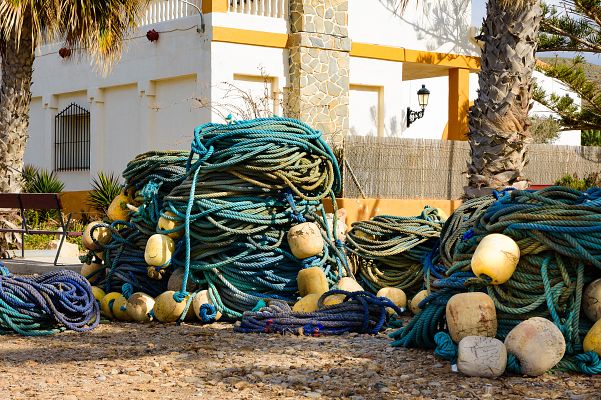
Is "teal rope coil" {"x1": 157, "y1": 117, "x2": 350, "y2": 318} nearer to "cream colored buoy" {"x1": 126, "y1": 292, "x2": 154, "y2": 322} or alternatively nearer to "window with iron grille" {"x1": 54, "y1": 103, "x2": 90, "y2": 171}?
"cream colored buoy" {"x1": 126, "y1": 292, "x2": 154, "y2": 322}

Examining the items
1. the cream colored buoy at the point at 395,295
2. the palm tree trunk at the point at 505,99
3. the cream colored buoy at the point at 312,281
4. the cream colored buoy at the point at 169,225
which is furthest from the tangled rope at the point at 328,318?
the palm tree trunk at the point at 505,99

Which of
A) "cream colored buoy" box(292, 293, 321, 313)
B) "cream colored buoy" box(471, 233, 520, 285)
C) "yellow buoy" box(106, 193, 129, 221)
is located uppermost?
"yellow buoy" box(106, 193, 129, 221)

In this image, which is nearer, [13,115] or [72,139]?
[13,115]

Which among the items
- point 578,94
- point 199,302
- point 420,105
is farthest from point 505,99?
point 578,94

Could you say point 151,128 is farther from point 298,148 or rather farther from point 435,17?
point 298,148

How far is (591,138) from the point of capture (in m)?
33.8

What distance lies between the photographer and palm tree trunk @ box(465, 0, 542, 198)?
10570mm

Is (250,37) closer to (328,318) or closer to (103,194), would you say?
(103,194)

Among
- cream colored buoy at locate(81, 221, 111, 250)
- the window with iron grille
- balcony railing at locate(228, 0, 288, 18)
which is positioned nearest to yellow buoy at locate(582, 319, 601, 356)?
cream colored buoy at locate(81, 221, 111, 250)

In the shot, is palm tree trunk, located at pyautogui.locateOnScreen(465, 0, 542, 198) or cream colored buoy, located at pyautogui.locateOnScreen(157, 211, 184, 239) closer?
cream colored buoy, located at pyautogui.locateOnScreen(157, 211, 184, 239)

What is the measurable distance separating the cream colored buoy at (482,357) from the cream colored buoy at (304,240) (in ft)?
8.60

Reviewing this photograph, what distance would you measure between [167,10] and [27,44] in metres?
5.77

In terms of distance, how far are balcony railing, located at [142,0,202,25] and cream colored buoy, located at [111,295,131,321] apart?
480 inches

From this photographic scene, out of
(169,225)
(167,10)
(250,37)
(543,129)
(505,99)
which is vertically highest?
(167,10)
